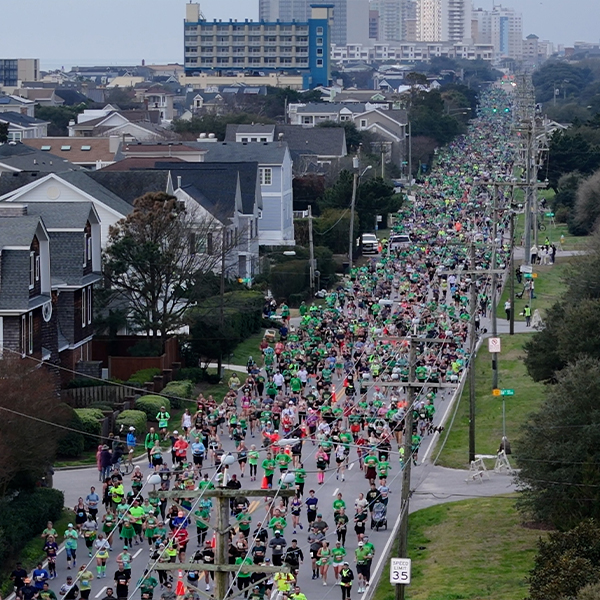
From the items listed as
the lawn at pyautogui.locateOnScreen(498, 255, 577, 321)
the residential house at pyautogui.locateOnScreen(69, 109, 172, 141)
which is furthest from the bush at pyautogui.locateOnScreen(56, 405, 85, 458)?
the residential house at pyautogui.locateOnScreen(69, 109, 172, 141)

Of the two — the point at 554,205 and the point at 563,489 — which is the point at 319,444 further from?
the point at 554,205

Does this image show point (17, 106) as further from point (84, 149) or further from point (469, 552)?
point (469, 552)

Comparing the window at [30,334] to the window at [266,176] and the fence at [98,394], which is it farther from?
the window at [266,176]

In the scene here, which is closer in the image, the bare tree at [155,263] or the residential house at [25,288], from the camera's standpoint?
the residential house at [25,288]

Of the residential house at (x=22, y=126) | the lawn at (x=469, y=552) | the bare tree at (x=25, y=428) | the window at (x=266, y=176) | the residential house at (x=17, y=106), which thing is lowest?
the lawn at (x=469, y=552)

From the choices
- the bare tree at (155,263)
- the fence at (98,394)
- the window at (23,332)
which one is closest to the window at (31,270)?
the window at (23,332)

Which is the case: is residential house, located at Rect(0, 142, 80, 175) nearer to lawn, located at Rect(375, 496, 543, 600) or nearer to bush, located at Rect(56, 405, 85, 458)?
bush, located at Rect(56, 405, 85, 458)

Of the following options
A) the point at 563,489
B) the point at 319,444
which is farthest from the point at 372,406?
the point at 563,489
